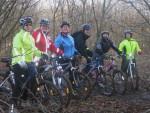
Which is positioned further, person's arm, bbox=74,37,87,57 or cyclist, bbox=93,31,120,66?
cyclist, bbox=93,31,120,66

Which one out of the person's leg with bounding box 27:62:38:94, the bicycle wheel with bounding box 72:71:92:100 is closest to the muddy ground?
the bicycle wheel with bounding box 72:71:92:100

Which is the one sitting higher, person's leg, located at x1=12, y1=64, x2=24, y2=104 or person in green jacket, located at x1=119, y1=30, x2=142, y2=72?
person in green jacket, located at x1=119, y1=30, x2=142, y2=72

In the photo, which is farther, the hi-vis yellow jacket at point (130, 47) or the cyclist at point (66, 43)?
the hi-vis yellow jacket at point (130, 47)

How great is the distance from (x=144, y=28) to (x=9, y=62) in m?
6.27

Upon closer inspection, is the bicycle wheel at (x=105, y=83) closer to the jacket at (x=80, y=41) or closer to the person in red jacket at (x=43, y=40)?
the jacket at (x=80, y=41)

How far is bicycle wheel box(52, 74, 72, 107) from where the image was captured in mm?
9359

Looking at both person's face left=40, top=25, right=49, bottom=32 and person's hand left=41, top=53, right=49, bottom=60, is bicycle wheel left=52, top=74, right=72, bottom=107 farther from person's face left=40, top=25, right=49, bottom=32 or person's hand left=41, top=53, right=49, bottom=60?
person's face left=40, top=25, right=49, bottom=32

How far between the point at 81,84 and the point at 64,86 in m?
1.17

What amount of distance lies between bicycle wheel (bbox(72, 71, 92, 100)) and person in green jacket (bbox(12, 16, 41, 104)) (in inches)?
67.1

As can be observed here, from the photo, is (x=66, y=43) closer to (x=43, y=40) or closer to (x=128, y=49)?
(x=43, y=40)

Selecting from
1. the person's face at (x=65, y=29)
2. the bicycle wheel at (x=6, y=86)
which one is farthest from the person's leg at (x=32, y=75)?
the person's face at (x=65, y=29)

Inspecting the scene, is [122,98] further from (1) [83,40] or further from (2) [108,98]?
(1) [83,40]

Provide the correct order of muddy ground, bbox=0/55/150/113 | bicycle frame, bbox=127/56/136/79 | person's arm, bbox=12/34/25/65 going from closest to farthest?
person's arm, bbox=12/34/25/65, muddy ground, bbox=0/55/150/113, bicycle frame, bbox=127/56/136/79

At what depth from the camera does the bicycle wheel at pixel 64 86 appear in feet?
30.7
